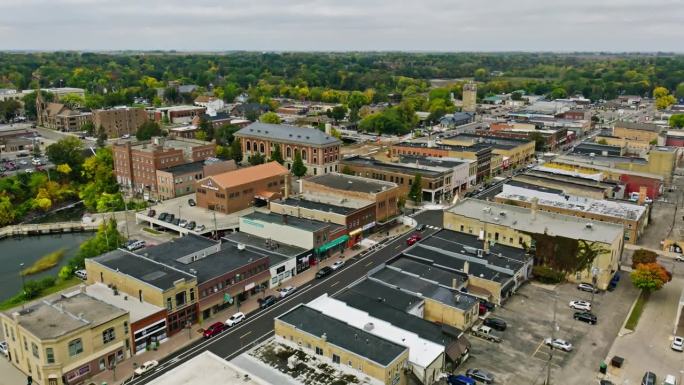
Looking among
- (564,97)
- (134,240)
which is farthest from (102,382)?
(564,97)

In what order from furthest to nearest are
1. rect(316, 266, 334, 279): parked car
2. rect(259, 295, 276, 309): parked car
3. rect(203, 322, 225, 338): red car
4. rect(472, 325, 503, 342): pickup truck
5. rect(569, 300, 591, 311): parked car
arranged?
rect(316, 266, 334, 279): parked car
rect(259, 295, 276, 309): parked car
rect(569, 300, 591, 311): parked car
rect(203, 322, 225, 338): red car
rect(472, 325, 503, 342): pickup truck

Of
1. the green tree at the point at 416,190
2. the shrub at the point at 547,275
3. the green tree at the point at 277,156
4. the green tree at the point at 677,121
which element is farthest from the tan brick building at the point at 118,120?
the green tree at the point at 677,121

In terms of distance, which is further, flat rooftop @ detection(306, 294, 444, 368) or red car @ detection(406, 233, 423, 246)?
red car @ detection(406, 233, 423, 246)

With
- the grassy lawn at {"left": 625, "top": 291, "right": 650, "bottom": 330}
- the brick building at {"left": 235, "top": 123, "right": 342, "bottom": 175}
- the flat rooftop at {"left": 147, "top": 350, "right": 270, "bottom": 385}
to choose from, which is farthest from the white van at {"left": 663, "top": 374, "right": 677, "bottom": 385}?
the brick building at {"left": 235, "top": 123, "right": 342, "bottom": 175}

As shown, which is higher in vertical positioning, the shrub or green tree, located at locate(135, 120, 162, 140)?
green tree, located at locate(135, 120, 162, 140)

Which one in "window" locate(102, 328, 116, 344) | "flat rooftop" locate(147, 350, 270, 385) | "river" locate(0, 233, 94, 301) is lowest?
"river" locate(0, 233, 94, 301)

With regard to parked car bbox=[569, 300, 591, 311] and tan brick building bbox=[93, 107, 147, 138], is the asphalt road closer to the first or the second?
parked car bbox=[569, 300, 591, 311]

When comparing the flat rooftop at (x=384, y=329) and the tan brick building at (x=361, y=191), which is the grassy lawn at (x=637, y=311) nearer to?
the flat rooftop at (x=384, y=329)

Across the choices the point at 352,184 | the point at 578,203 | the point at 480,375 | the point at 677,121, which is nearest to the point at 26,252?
the point at 352,184
